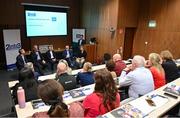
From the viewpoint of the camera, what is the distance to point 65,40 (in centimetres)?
909

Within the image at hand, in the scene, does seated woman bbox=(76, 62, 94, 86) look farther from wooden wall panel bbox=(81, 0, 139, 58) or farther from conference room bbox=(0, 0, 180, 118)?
wooden wall panel bbox=(81, 0, 139, 58)

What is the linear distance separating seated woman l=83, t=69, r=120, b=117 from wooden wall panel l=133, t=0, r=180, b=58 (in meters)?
6.57

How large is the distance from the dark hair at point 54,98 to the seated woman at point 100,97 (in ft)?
1.46

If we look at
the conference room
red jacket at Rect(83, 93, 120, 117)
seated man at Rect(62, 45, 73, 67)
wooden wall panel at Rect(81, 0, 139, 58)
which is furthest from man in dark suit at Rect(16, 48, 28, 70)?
red jacket at Rect(83, 93, 120, 117)

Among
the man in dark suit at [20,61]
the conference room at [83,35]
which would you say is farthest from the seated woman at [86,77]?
the man in dark suit at [20,61]

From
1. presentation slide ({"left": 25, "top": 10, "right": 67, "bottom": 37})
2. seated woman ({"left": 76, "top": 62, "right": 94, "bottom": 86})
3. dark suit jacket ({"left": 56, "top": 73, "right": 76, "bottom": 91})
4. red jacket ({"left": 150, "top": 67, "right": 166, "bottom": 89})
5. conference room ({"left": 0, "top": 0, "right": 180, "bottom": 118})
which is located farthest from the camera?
presentation slide ({"left": 25, "top": 10, "right": 67, "bottom": 37})

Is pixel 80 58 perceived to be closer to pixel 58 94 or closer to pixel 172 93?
pixel 172 93

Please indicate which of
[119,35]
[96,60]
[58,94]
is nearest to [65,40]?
[96,60]

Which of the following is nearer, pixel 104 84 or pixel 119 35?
pixel 104 84

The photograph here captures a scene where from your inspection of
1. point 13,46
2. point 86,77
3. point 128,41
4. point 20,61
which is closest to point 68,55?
point 20,61

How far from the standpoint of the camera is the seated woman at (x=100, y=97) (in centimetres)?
198

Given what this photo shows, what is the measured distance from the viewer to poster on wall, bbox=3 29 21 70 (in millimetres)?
6713

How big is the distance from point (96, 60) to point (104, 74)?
670cm

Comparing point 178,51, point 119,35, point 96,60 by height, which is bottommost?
point 96,60
